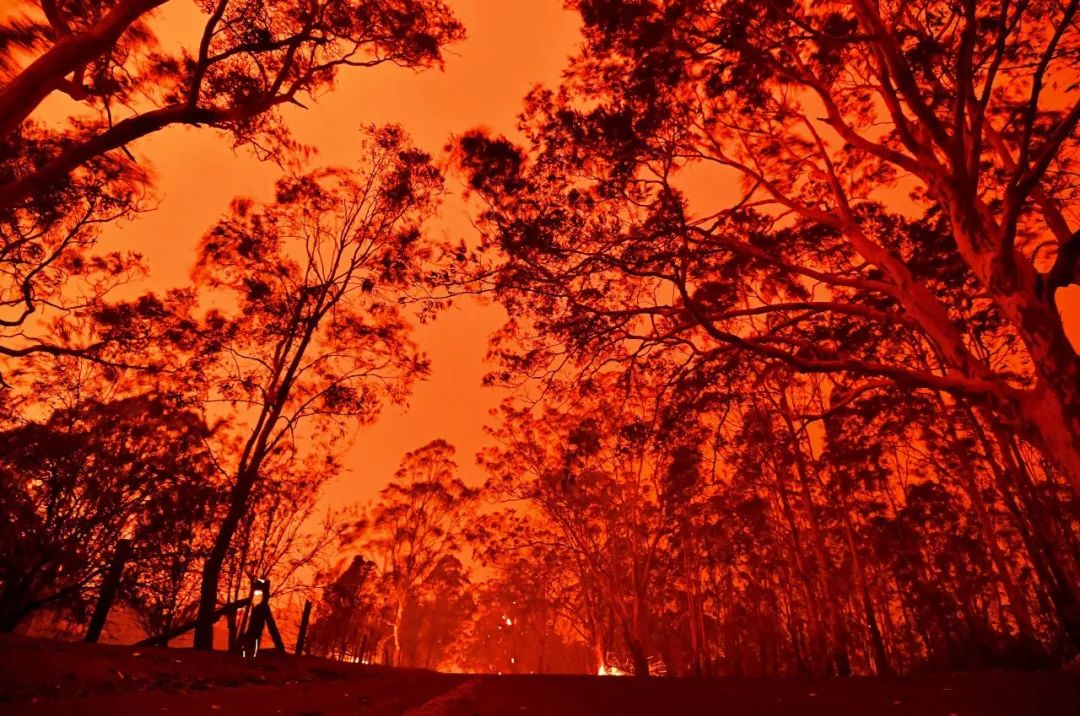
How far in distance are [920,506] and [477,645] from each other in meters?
54.4

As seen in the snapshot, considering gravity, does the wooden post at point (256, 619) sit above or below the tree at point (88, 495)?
below

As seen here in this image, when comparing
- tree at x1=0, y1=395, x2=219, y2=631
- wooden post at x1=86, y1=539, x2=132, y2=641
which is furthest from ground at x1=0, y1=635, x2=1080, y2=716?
tree at x1=0, y1=395, x2=219, y2=631

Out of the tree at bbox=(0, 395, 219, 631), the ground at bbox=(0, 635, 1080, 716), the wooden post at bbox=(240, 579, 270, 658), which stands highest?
the tree at bbox=(0, 395, 219, 631)

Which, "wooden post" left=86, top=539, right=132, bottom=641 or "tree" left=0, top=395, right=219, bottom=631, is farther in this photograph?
"tree" left=0, top=395, right=219, bottom=631

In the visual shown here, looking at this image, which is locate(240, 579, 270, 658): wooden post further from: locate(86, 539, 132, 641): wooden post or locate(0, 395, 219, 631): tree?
locate(0, 395, 219, 631): tree

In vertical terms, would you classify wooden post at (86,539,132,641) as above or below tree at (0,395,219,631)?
below

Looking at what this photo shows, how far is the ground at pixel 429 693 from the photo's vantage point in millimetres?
4535

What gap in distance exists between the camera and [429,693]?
6.91 meters

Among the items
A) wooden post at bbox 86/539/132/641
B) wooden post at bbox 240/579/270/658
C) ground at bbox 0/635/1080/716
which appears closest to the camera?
ground at bbox 0/635/1080/716

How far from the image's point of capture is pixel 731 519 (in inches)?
1021

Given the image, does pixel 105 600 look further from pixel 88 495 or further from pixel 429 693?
pixel 88 495

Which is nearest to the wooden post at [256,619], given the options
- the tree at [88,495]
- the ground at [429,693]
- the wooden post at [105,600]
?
the ground at [429,693]

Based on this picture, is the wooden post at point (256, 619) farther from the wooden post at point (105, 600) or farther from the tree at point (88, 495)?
the tree at point (88, 495)

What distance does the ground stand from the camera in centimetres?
454
